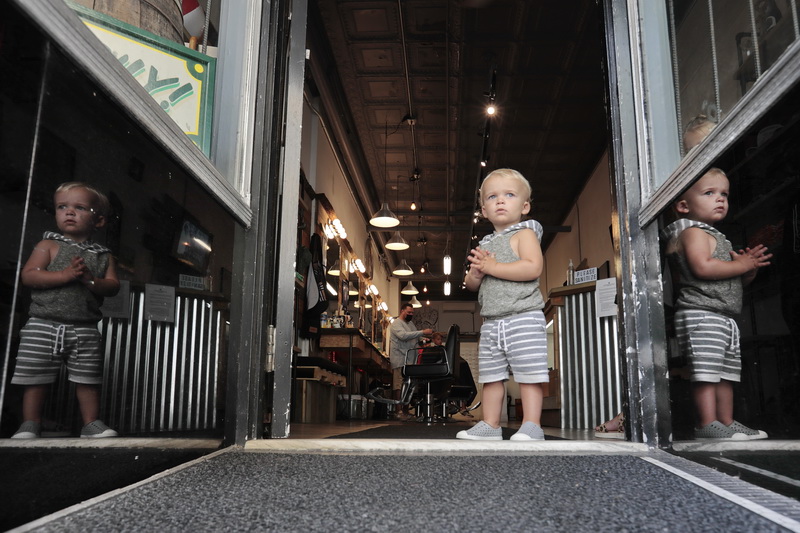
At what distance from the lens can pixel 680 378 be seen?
162cm

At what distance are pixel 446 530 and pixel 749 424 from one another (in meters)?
0.67

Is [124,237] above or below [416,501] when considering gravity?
above

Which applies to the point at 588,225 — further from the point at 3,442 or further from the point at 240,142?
the point at 3,442

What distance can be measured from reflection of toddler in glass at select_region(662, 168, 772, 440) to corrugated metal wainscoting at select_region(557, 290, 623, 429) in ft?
9.16

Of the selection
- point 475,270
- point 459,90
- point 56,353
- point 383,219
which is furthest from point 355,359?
point 56,353

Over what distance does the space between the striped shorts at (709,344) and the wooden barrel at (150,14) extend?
60.7 inches

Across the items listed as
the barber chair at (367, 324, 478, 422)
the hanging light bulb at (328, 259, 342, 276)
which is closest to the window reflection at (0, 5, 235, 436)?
the barber chair at (367, 324, 478, 422)

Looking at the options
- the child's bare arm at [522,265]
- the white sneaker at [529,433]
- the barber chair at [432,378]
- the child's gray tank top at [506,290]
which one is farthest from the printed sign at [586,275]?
the white sneaker at [529,433]

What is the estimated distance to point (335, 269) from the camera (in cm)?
929

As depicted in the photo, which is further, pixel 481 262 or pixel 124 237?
pixel 481 262

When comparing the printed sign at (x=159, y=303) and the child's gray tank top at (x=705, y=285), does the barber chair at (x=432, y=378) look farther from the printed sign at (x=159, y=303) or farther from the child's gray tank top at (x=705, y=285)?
the printed sign at (x=159, y=303)

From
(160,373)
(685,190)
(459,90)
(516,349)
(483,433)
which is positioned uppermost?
(459,90)

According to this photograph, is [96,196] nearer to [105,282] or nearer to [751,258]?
[105,282]

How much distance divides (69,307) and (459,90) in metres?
8.30
